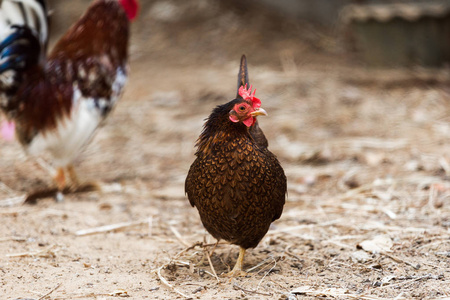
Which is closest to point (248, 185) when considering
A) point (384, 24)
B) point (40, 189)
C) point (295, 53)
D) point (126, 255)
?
point (126, 255)

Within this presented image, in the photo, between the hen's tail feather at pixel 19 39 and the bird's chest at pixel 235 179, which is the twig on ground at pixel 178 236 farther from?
the hen's tail feather at pixel 19 39

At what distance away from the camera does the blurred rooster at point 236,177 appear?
2.74 m

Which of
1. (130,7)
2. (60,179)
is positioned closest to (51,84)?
(60,179)

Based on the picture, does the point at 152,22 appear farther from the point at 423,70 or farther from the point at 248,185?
the point at 248,185

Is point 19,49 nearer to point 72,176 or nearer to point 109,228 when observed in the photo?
point 72,176

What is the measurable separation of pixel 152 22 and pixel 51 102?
5.96 meters

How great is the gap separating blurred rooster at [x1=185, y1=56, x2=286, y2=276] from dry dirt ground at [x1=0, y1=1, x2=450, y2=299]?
320mm

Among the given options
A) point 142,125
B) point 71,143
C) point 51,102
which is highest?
point 51,102

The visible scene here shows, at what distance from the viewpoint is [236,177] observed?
273 cm

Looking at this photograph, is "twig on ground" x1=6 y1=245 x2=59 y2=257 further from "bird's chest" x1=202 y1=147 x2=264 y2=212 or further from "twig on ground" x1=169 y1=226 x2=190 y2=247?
"bird's chest" x1=202 y1=147 x2=264 y2=212

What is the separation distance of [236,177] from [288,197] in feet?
5.90

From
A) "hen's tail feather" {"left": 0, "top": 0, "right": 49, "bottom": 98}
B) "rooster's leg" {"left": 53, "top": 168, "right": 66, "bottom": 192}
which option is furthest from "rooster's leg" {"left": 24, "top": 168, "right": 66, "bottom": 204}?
"hen's tail feather" {"left": 0, "top": 0, "right": 49, "bottom": 98}

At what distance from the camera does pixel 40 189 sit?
4.70m

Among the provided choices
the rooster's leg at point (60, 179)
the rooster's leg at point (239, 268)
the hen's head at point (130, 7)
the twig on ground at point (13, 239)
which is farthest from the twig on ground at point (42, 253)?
the hen's head at point (130, 7)
